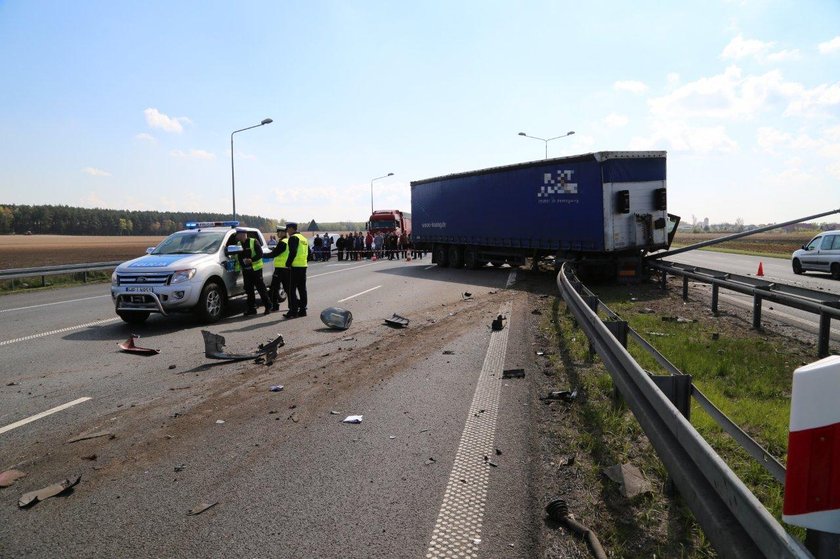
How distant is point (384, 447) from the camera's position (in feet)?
14.1

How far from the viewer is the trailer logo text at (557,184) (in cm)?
1614

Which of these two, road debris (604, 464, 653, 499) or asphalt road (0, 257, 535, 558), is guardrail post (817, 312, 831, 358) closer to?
asphalt road (0, 257, 535, 558)

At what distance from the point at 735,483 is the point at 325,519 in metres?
2.15

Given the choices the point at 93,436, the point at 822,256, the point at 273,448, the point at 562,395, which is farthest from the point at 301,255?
the point at 822,256

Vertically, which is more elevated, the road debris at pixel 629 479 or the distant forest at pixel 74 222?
the distant forest at pixel 74 222

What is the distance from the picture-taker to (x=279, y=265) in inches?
453

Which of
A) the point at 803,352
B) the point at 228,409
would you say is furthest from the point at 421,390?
the point at 803,352

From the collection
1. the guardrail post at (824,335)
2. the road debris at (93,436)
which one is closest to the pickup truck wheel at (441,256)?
the guardrail post at (824,335)

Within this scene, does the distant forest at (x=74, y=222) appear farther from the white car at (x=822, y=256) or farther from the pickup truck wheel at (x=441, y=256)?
the white car at (x=822, y=256)

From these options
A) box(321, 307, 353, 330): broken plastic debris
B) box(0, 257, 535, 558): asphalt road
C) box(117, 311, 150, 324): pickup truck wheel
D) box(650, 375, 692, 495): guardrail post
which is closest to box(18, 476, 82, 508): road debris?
box(0, 257, 535, 558): asphalt road

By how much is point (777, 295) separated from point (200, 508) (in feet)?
26.1

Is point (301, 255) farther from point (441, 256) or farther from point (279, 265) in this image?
point (441, 256)

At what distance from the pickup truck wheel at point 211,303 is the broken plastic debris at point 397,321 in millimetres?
3246

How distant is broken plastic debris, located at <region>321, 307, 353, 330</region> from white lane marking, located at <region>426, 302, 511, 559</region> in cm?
419
